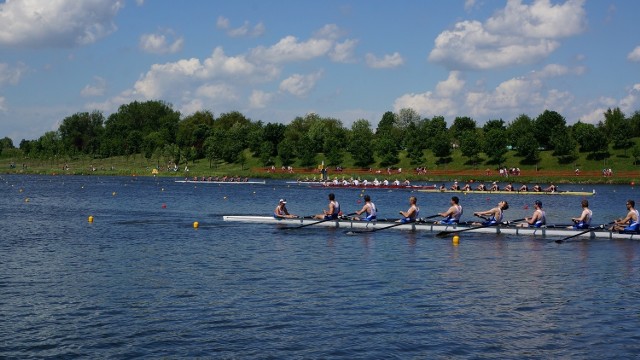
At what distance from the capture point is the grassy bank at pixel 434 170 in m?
108

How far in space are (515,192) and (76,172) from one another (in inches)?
3868

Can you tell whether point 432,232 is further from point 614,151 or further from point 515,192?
point 614,151

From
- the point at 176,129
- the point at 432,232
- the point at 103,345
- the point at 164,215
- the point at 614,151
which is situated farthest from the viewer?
the point at 176,129

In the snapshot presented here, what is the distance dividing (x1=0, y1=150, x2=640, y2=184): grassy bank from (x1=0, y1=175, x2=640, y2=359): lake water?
260ft

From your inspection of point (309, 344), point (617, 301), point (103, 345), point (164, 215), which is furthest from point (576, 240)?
point (164, 215)

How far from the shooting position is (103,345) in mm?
15070

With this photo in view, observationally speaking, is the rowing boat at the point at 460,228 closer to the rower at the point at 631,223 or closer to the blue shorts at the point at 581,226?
the rower at the point at 631,223

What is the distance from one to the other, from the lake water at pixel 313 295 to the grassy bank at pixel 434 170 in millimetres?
79125

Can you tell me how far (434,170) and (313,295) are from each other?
107898 mm

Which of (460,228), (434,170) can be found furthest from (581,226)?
(434,170)

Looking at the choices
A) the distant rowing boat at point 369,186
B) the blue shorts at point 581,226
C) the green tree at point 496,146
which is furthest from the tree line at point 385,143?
the blue shorts at point 581,226

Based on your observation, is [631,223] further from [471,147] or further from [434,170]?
[434,170]

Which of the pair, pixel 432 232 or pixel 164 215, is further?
pixel 164 215

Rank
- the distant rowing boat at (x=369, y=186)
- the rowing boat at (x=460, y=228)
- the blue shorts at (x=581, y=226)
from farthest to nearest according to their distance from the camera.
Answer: the distant rowing boat at (x=369, y=186), the blue shorts at (x=581, y=226), the rowing boat at (x=460, y=228)
